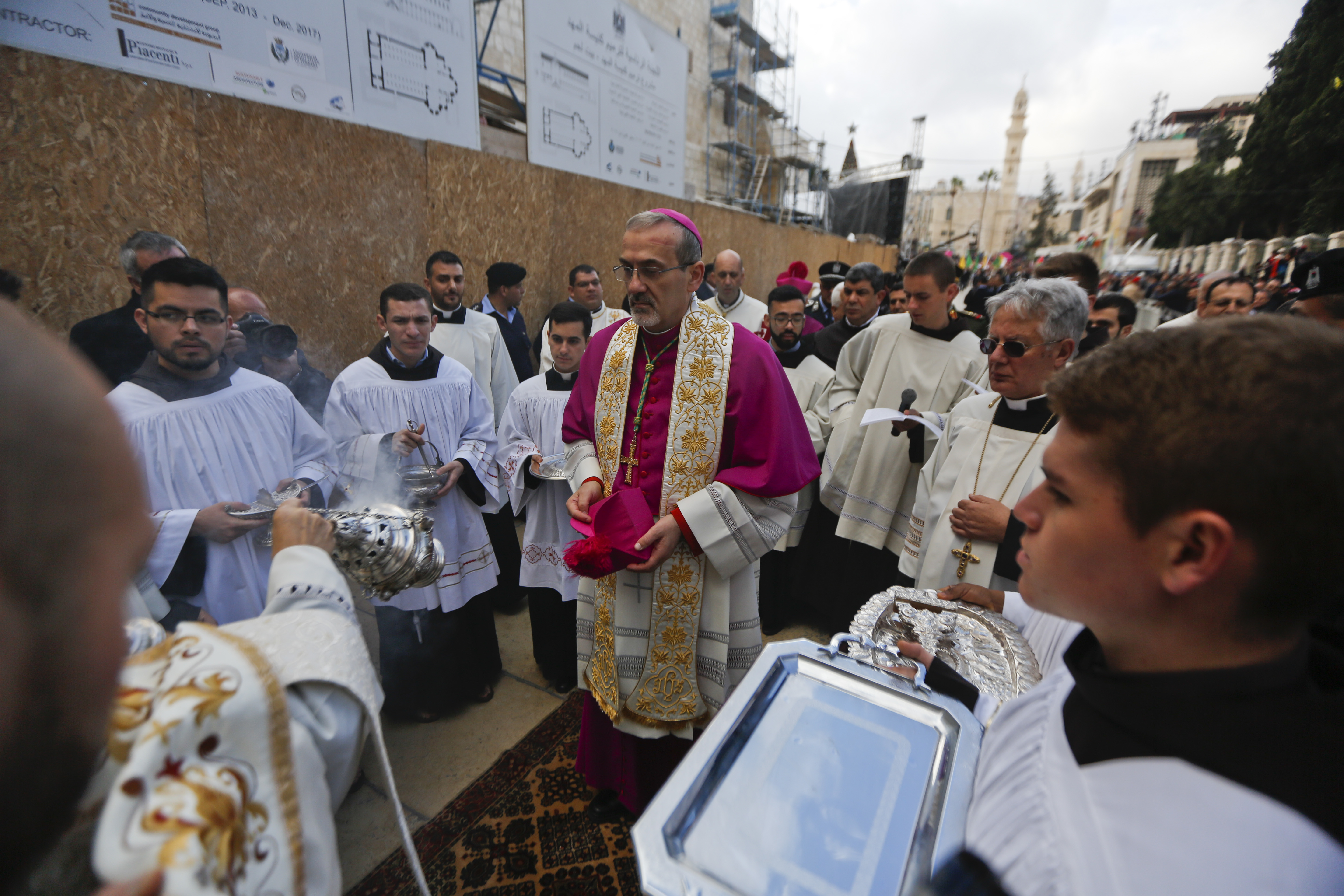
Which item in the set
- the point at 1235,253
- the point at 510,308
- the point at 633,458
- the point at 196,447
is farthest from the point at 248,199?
the point at 1235,253

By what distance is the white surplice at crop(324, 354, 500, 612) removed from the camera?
3.02 metres

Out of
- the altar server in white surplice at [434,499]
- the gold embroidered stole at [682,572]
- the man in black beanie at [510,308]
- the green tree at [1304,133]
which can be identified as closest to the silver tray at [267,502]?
the altar server in white surplice at [434,499]

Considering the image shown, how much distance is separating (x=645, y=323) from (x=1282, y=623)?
75.3 inches

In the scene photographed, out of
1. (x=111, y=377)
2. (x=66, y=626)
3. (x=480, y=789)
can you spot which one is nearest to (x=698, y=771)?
(x=66, y=626)

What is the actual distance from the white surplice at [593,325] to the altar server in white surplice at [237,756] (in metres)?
2.38

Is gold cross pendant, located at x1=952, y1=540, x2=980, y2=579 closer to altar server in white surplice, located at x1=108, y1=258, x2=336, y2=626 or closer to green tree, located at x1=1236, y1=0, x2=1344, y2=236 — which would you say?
altar server in white surplice, located at x1=108, y1=258, x2=336, y2=626

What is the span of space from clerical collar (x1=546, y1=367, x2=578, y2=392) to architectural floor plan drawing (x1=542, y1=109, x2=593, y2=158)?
4702 mm

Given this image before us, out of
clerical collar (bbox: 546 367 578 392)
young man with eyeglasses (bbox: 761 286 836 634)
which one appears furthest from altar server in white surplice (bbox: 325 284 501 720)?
young man with eyeglasses (bbox: 761 286 836 634)

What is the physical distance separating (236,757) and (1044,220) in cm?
7839

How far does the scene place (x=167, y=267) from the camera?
82.2 inches

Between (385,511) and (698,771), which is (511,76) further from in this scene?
(698,771)

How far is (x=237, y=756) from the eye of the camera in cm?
74

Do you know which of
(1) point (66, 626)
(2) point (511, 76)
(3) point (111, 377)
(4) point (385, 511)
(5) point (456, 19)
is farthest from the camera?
(2) point (511, 76)

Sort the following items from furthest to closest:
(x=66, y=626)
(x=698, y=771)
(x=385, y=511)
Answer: (x=385, y=511)
(x=698, y=771)
(x=66, y=626)
